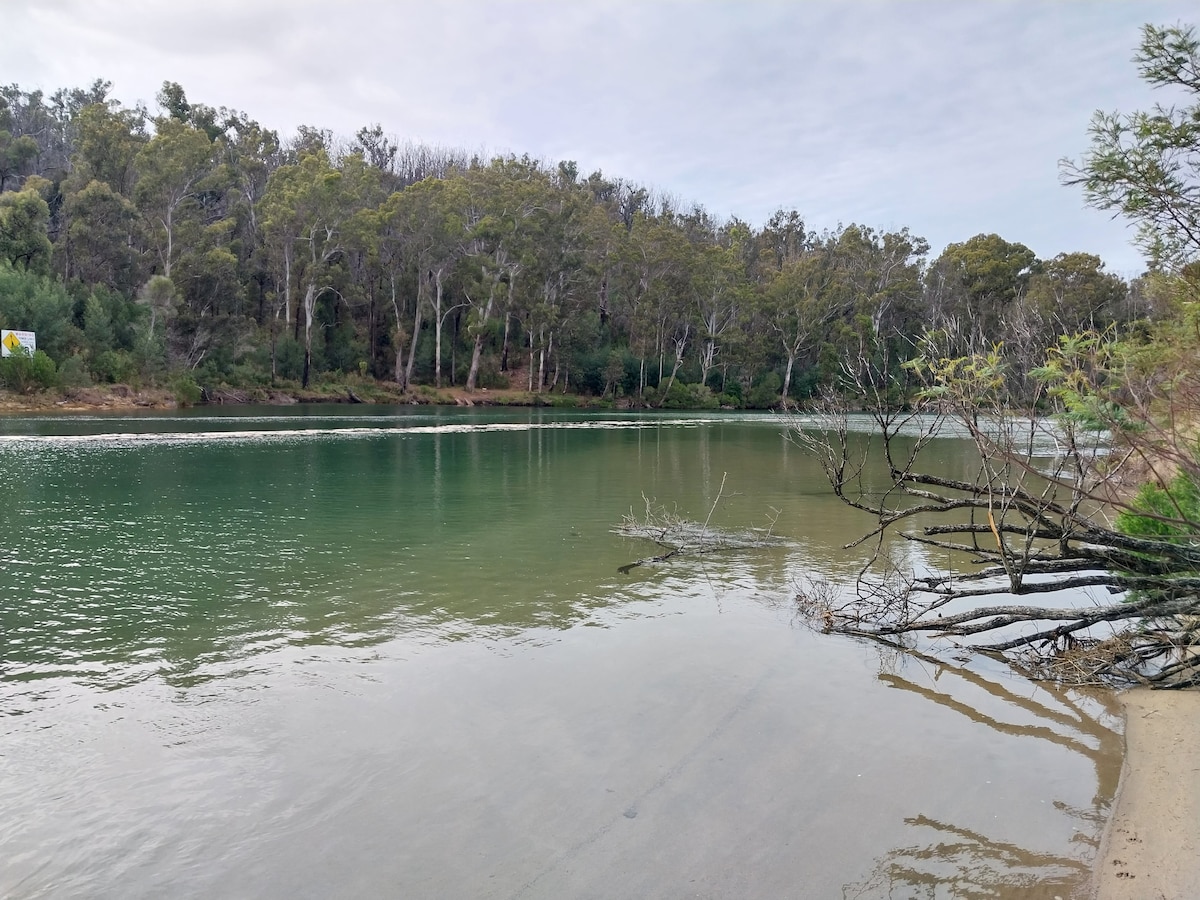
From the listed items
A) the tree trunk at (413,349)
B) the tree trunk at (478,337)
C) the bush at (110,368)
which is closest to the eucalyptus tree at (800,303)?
the tree trunk at (478,337)

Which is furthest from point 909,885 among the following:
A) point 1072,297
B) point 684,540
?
point 1072,297

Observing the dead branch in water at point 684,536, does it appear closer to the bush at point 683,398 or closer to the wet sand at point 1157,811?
the wet sand at point 1157,811

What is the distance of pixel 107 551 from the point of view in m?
11.0

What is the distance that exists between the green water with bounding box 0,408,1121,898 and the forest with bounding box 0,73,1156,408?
36242 mm

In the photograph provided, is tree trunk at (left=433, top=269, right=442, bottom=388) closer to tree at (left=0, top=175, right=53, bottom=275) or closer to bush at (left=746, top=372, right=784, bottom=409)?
tree at (left=0, top=175, right=53, bottom=275)

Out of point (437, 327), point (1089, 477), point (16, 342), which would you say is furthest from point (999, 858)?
point (437, 327)

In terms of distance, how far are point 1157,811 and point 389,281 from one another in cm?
6433

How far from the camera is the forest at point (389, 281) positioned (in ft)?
155

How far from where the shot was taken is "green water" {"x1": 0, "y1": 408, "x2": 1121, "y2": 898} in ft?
13.7

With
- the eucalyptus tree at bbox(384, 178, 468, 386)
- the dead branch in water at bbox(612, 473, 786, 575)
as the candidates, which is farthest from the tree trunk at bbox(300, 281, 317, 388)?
the dead branch in water at bbox(612, 473, 786, 575)

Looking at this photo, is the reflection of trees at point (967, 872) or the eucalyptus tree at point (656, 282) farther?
the eucalyptus tree at point (656, 282)

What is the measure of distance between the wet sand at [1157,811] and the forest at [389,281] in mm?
38749

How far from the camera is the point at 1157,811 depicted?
4508 millimetres

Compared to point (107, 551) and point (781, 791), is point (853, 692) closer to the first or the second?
point (781, 791)
